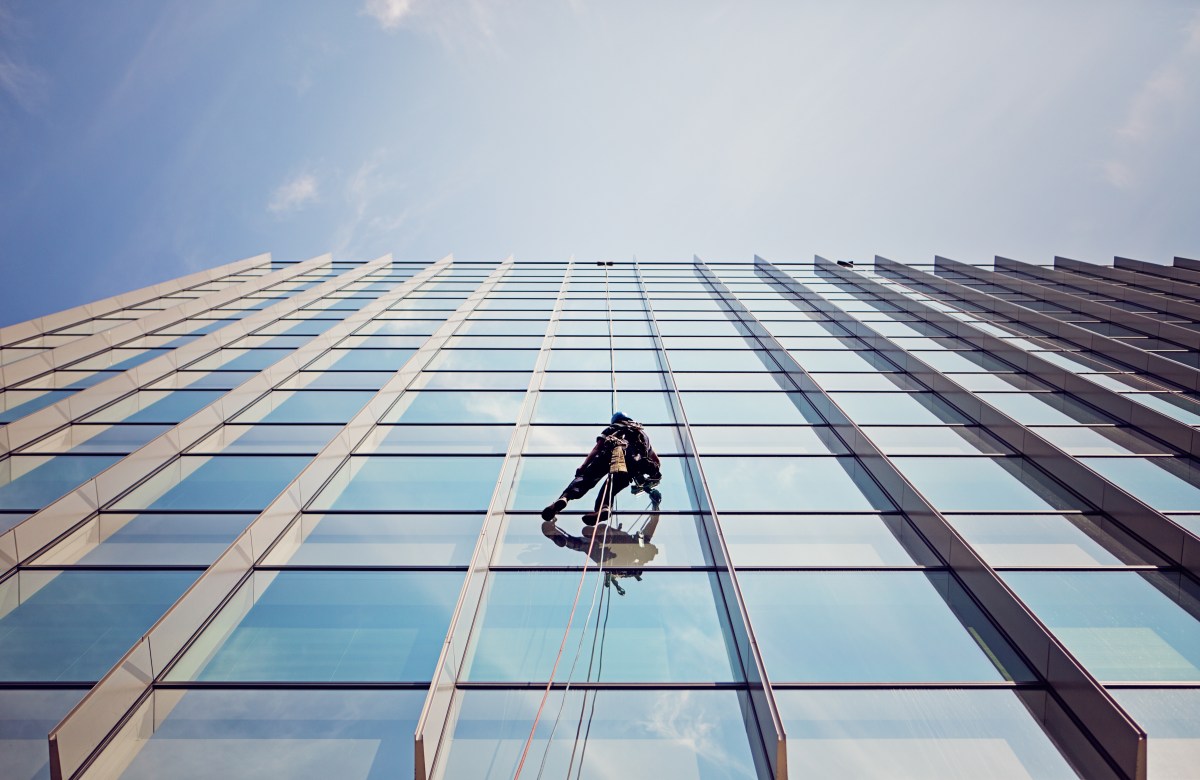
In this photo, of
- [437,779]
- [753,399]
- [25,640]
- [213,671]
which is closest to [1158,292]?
[753,399]

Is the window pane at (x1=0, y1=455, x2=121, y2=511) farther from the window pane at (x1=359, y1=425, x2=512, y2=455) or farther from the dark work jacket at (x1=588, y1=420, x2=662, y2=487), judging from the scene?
the dark work jacket at (x1=588, y1=420, x2=662, y2=487)

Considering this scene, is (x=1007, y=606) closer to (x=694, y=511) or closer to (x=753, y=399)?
(x=694, y=511)

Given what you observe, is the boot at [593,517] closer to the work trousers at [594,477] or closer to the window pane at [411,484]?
the work trousers at [594,477]

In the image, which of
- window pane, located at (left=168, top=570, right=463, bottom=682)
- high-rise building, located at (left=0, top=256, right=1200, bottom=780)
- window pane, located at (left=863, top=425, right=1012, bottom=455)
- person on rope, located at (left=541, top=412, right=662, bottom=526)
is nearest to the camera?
high-rise building, located at (left=0, top=256, right=1200, bottom=780)

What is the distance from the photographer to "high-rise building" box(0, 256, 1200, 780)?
6.36 meters

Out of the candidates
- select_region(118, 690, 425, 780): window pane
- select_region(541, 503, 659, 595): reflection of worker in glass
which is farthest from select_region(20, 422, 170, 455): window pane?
select_region(541, 503, 659, 595): reflection of worker in glass

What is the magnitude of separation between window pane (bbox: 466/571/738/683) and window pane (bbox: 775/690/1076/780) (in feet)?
3.24

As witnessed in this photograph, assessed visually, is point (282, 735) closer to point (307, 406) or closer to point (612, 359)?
point (307, 406)

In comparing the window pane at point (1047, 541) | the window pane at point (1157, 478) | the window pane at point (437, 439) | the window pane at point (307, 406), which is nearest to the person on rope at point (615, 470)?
the window pane at point (437, 439)

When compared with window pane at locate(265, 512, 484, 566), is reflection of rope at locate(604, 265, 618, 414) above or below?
above

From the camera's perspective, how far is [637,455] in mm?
9484

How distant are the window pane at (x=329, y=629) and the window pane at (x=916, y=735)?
4.27 m

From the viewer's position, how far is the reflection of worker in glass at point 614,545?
28.7 ft

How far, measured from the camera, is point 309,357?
16266 mm
